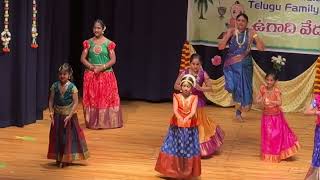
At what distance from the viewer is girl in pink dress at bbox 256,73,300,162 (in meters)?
6.72

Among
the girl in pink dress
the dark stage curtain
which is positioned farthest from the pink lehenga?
the dark stage curtain

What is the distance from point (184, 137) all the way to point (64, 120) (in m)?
1.12

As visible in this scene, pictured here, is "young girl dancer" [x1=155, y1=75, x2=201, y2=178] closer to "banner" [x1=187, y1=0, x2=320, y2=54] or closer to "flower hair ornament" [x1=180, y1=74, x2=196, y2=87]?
"flower hair ornament" [x1=180, y1=74, x2=196, y2=87]

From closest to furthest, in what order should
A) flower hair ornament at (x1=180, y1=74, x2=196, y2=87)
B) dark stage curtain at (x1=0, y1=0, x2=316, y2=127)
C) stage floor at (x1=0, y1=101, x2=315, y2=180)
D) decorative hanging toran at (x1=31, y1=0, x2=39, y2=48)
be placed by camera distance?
flower hair ornament at (x1=180, y1=74, x2=196, y2=87)
stage floor at (x1=0, y1=101, x2=315, y2=180)
decorative hanging toran at (x1=31, y1=0, x2=39, y2=48)
dark stage curtain at (x1=0, y1=0, x2=316, y2=127)

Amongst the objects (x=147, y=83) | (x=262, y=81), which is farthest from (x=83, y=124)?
(x=262, y=81)

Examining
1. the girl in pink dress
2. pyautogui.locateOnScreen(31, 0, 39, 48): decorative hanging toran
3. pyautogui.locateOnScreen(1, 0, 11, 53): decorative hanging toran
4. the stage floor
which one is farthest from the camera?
pyautogui.locateOnScreen(31, 0, 39, 48): decorative hanging toran

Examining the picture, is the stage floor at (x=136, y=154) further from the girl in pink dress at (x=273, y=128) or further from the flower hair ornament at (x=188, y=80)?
the flower hair ornament at (x=188, y=80)

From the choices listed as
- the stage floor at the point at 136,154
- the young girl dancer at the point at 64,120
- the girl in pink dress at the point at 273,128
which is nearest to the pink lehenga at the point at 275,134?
the girl in pink dress at the point at 273,128

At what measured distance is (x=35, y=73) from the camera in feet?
27.1

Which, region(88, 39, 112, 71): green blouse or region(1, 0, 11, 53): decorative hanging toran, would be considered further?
region(88, 39, 112, 71): green blouse

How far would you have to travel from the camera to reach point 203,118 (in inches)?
270

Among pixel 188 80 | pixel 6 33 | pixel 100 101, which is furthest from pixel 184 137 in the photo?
pixel 6 33

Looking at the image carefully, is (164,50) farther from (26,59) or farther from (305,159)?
(305,159)

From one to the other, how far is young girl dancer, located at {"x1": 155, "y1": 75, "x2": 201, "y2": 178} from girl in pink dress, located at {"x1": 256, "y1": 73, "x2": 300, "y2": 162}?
1019 millimetres
